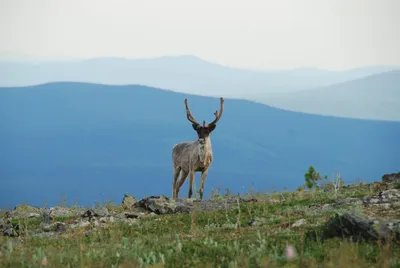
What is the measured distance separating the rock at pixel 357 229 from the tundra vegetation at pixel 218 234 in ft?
0.05

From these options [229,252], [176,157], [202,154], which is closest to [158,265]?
[229,252]

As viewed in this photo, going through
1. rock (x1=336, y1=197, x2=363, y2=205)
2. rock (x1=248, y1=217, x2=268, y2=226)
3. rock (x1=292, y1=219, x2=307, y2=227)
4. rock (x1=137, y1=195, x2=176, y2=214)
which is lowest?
rock (x1=137, y1=195, x2=176, y2=214)

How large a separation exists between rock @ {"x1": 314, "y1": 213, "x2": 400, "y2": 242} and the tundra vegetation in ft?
0.05

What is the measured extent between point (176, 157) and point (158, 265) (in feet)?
48.3

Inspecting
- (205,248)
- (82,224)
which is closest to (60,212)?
(82,224)

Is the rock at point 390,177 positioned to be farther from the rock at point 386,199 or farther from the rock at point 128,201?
the rock at point 128,201

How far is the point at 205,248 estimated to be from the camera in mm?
10008

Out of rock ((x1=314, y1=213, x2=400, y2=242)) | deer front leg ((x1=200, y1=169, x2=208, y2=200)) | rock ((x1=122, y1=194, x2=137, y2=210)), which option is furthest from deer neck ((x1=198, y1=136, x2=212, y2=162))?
rock ((x1=314, y1=213, x2=400, y2=242))

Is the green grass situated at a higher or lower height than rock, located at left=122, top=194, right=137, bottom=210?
higher

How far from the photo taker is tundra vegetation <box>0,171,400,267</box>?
8.96 meters

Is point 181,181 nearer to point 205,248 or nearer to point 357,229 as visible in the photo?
point 205,248

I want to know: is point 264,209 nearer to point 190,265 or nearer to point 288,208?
point 288,208

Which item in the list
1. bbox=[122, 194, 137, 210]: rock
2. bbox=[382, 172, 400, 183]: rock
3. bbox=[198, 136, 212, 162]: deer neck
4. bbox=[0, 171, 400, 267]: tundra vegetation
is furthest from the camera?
bbox=[382, 172, 400, 183]: rock

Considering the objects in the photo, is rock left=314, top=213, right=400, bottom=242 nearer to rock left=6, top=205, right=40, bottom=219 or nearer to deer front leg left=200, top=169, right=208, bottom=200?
deer front leg left=200, top=169, right=208, bottom=200
